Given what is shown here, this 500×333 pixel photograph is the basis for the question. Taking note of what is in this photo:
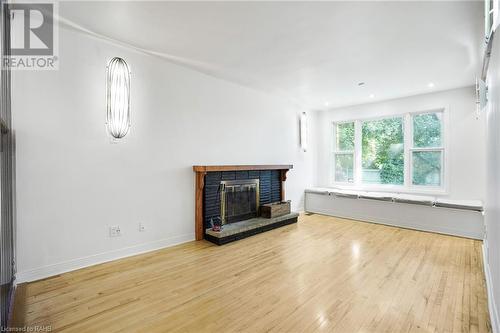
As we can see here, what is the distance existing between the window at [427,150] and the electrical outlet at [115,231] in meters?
5.49

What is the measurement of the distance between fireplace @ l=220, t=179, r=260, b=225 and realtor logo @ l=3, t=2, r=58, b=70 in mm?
2659

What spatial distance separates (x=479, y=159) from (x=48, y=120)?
252 inches

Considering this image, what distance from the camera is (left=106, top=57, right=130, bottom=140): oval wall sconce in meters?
3.00

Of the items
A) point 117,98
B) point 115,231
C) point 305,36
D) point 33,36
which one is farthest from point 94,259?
point 305,36

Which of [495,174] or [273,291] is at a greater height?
[495,174]

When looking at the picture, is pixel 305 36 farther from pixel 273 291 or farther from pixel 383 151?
pixel 383 151

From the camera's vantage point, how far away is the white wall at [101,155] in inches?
99.3

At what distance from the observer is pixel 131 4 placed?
228 centimetres

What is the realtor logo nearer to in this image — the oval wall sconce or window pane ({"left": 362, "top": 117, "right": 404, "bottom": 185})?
the oval wall sconce

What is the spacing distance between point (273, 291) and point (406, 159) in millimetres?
4460

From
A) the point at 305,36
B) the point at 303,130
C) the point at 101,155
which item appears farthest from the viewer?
the point at 303,130

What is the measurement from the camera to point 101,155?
2936 mm

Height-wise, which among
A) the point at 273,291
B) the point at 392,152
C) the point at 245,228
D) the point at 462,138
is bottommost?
the point at 273,291

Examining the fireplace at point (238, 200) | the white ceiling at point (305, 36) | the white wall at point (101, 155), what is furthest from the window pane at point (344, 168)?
the white wall at point (101, 155)
